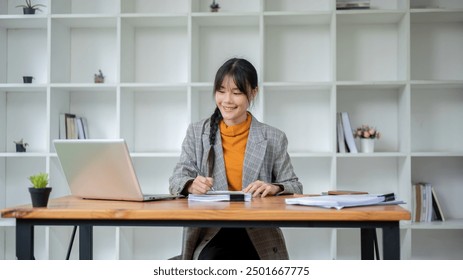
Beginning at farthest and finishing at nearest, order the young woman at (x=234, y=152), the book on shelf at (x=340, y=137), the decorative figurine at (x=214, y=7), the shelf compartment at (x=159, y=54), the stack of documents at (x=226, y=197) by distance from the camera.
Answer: the shelf compartment at (x=159, y=54) < the decorative figurine at (x=214, y=7) < the book on shelf at (x=340, y=137) < the young woman at (x=234, y=152) < the stack of documents at (x=226, y=197)

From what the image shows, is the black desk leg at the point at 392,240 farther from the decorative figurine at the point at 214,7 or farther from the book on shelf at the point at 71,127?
the book on shelf at the point at 71,127

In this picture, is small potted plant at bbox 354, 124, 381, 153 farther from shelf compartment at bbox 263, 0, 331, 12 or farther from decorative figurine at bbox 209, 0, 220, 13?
decorative figurine at bbox 209, 0, 220, 13

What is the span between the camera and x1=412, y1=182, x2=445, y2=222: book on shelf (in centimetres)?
352

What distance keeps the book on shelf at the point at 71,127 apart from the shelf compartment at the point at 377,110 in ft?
5.54


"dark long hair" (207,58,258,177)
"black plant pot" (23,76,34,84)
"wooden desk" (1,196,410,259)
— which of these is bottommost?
"wooden desk" (1,196,410,259)

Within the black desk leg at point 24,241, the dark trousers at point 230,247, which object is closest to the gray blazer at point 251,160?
the dark trousers at point 230,247

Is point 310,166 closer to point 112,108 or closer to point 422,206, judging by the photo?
point 422,206

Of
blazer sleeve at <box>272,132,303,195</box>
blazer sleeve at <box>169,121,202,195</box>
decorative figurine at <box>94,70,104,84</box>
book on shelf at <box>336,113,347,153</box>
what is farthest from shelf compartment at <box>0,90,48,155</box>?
blazer sleeve at <box>272,132,303,195</box>

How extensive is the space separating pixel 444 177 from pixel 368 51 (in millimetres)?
967

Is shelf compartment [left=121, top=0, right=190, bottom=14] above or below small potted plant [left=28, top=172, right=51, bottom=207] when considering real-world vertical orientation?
above

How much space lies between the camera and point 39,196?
1681mm

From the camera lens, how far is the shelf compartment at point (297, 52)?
3.78m

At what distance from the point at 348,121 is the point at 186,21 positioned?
1.21 m
